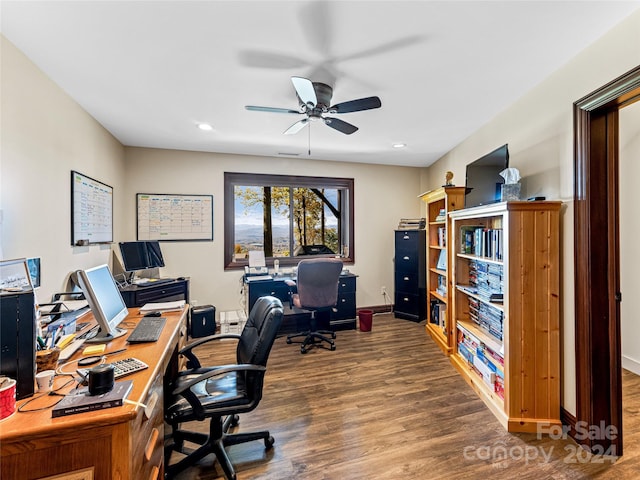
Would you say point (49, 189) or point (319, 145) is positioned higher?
point (319, 145)

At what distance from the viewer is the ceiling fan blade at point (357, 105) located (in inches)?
79.9

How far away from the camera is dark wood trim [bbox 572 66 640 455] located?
5.68 ft

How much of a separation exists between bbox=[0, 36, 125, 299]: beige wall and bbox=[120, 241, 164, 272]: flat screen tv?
0.45 m

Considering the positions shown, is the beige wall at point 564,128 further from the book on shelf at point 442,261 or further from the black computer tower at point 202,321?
the black computer tower at point 202,321

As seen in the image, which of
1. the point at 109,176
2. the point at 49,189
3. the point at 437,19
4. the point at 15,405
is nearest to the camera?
the point at 15,405

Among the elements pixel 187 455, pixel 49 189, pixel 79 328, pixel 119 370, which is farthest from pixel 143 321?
pixel 49 189

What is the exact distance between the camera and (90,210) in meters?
2.69

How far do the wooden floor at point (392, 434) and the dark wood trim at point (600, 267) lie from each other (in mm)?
261

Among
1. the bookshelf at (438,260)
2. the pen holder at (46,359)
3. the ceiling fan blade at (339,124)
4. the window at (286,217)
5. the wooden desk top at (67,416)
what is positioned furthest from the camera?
the window at (286,217)

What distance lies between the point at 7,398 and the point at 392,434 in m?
1.94

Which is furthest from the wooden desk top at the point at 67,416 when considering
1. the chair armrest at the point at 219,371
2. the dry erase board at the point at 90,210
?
the dry erase board at the point at 90,210

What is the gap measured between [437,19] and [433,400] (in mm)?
2542

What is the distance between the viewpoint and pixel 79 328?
174cm

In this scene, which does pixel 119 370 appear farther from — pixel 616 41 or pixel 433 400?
pixel 616 41
